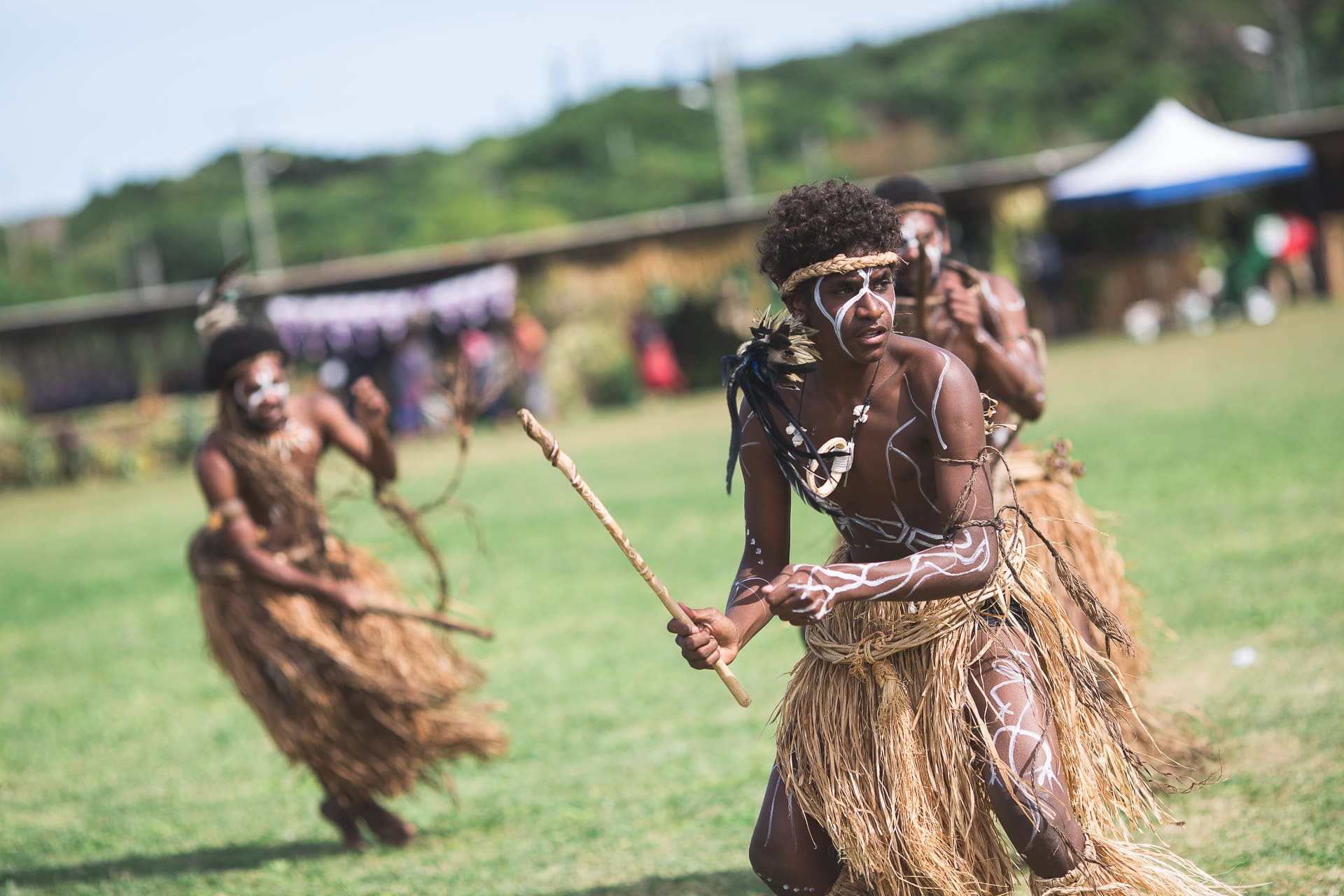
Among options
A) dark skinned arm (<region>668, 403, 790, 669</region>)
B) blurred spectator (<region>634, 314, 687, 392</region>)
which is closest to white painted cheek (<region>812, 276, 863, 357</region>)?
dark skinned arm (<region>668, 403, 790, 669</region>)

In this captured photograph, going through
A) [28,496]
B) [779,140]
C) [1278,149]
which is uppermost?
[779,140]

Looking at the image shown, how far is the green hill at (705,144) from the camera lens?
62594mm

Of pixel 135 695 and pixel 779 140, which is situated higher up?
pixel 779 140

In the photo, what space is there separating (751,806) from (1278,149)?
19.1 meters

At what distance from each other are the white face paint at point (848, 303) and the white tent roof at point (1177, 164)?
19.0 meters

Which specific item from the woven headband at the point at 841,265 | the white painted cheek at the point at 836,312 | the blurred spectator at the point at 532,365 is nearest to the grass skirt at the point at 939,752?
the white painted cheek at the point at 836,312

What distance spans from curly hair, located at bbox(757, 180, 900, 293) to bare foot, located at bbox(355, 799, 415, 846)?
3.00 meters

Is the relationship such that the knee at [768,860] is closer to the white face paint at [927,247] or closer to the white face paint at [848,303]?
the white face paint at [848,303]

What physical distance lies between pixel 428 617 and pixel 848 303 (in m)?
2.54

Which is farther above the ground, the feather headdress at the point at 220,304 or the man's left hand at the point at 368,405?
A: the feather headdress at the point at 220,304

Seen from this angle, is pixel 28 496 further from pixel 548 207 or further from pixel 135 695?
pixel 548 207

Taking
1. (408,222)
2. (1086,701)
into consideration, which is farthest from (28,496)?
(408,222)

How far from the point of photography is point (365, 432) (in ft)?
17.3

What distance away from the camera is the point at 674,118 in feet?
244
